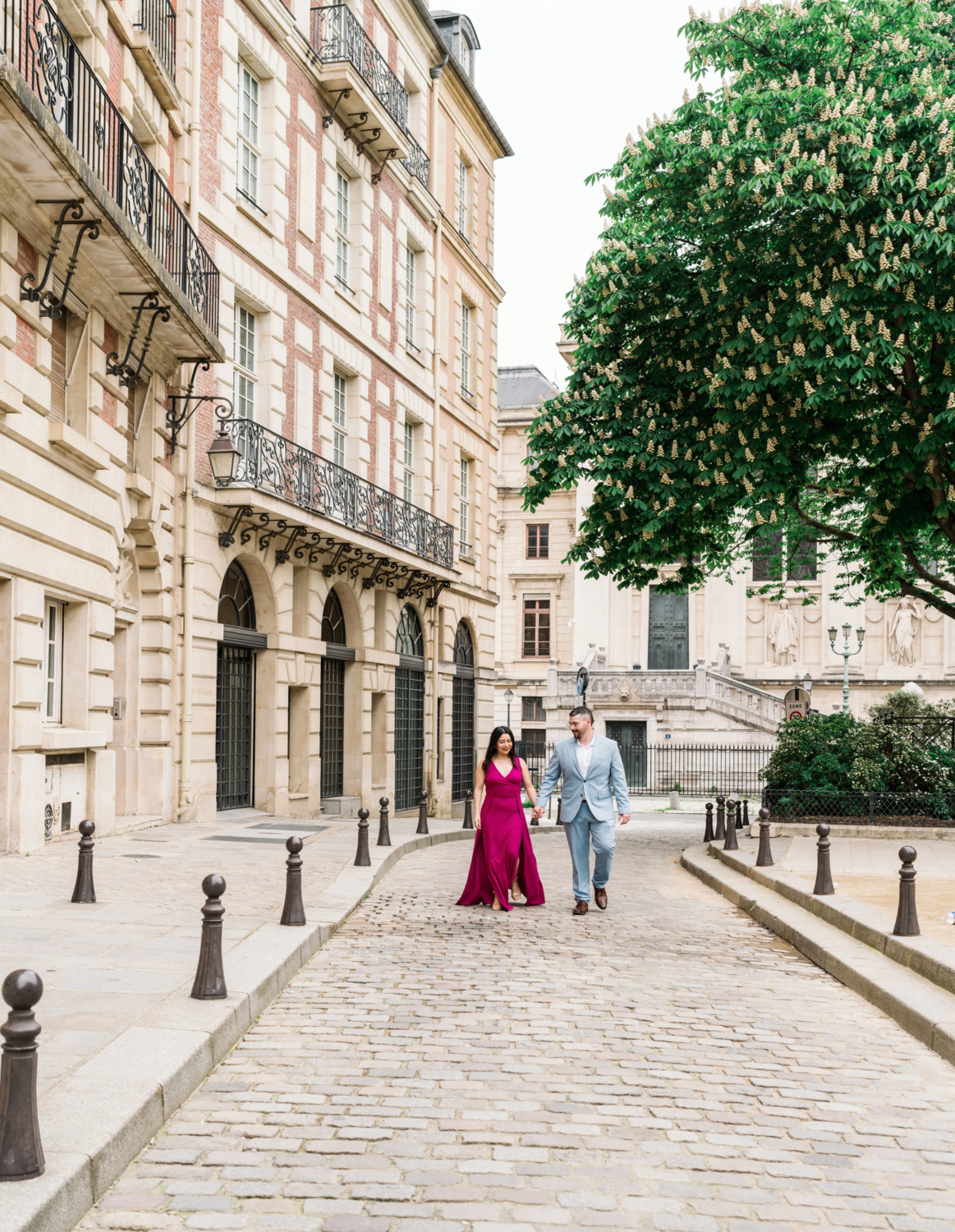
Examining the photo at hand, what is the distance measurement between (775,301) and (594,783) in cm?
780

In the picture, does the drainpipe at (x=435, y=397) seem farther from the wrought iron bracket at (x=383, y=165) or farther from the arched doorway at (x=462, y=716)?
the wrought iron bracket at (x=383, y=165)

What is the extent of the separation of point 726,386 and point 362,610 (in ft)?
30.9

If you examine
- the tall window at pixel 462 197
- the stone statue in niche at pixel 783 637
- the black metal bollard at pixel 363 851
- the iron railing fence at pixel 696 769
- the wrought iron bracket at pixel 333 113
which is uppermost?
the tall window at pixel 462 197

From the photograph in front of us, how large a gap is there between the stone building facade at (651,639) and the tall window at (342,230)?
2434cm

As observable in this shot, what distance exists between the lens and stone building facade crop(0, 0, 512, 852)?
39.1ft

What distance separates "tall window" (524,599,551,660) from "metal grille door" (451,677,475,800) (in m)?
26.1

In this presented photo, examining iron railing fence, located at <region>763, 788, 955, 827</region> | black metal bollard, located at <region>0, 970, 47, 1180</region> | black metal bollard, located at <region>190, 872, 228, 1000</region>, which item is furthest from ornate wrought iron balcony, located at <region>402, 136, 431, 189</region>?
black metal bollard, located at <region>0, 970, 47, 1180</region>

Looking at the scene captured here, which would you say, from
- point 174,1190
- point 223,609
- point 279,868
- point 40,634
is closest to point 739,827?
point 223,609

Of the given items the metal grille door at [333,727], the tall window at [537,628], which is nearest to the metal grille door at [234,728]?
the metal grille door at [333,727]

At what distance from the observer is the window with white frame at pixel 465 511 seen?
29797mm

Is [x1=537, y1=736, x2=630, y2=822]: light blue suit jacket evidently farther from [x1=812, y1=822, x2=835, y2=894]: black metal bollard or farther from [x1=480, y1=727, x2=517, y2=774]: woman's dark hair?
[x1=812, y1=822, x2=835, y2=894]: black metal bollard

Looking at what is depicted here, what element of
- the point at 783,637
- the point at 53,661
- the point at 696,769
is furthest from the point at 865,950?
the point at 783,637

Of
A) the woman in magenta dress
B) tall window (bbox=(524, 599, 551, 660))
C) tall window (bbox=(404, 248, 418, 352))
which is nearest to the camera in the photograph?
the woman in magenta dress

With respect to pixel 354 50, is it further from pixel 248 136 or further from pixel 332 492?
pixel 332 492
